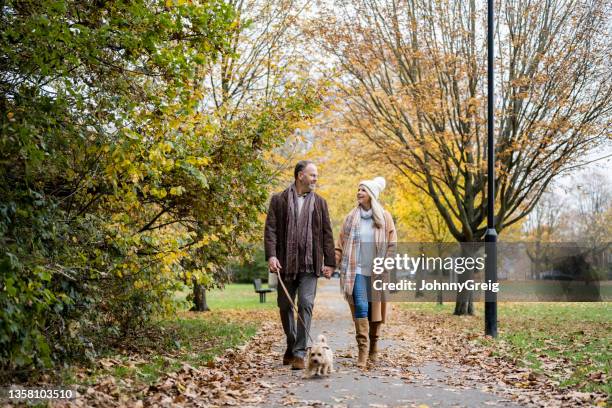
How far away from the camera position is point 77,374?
657 cm

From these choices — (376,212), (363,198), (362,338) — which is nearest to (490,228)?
(376,212)

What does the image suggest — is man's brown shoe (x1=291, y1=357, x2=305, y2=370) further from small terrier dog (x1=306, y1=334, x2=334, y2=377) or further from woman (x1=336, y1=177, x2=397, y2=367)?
woman (x1=336, y1=177, x2=397, y2=367)

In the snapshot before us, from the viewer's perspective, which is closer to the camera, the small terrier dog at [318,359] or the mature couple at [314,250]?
the small terrier dog at [318,359]

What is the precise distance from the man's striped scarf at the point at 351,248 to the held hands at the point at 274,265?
0.86m

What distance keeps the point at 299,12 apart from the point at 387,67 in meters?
2.99

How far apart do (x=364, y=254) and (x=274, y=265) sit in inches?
48.5

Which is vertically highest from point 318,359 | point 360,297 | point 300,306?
point 360,297

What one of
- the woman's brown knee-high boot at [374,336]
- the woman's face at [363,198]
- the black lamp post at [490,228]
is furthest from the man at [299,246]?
the black lamp post at [490,228]

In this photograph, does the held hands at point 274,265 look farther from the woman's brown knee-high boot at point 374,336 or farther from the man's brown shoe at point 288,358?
the woman's brown knee-high boot at point 374,336

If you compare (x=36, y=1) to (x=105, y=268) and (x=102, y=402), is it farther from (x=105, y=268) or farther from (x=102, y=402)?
(x=102, y=402)

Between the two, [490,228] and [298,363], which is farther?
[490,228]

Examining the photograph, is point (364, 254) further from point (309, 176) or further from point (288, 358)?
point (288, 358)

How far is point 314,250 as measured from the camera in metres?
7.80

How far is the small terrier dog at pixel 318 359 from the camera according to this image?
6965 millimetres
